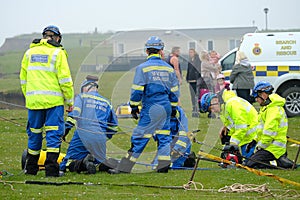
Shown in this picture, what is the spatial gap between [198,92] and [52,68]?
1069 centimetres

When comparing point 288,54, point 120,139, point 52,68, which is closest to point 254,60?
point 288,54

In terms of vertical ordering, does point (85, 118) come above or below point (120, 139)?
above

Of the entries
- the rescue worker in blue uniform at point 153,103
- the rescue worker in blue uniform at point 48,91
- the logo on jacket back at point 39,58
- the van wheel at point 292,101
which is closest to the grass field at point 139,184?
the rescue worker in blue uniform at point 153,103

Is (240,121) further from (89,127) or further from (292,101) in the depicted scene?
(292,101)

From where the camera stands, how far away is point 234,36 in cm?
7150

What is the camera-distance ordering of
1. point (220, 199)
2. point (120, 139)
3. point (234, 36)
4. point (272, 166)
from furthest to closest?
1. point (234, 36)
2. point (120, 139)
3. point (272, 166)
4. point (220, 199)

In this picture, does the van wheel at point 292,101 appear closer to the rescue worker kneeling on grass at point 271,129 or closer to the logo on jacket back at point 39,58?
the rescue worker kneeling on grass at point 271,129

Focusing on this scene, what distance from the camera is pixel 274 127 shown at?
10.3 meters

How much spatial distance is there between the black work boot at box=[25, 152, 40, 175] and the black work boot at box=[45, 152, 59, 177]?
295 millimetres

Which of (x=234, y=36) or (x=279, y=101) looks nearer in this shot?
(x=279, y=101)

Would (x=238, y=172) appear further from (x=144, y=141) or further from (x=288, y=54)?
(x=288, y=54)

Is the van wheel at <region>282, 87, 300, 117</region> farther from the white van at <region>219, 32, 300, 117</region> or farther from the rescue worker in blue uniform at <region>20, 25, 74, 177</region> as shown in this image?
the rescue worker in blue uniform at <region>20, 25, 74, 177</region>

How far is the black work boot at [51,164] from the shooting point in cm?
944

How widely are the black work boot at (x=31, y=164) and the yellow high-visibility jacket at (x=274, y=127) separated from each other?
3.38 metres
